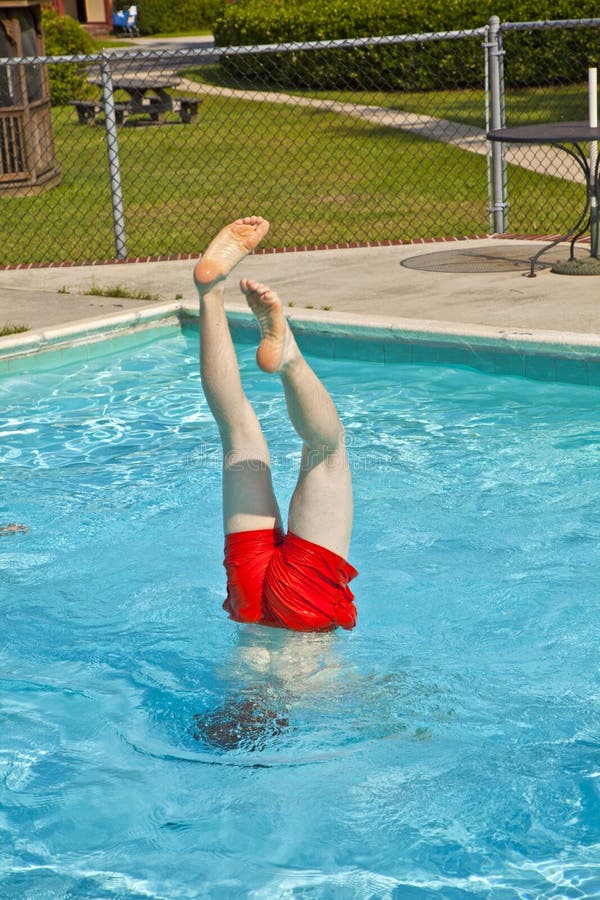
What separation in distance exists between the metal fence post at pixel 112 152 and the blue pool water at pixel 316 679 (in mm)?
3752

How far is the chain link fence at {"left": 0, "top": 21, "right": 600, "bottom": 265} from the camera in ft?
35.8

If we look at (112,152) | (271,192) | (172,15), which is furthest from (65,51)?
(112,152)

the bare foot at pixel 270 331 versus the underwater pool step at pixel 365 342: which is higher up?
the bare foot at pixel 270 331

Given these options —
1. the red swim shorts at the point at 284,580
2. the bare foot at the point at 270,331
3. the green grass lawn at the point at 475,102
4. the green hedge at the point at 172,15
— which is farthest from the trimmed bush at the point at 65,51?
the bare foot at the point at 270,331

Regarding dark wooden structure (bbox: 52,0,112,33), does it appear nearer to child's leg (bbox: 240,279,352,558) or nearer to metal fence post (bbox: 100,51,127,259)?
metal fence post (bbox: 100,51,127,259)

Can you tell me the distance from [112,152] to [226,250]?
6.77m

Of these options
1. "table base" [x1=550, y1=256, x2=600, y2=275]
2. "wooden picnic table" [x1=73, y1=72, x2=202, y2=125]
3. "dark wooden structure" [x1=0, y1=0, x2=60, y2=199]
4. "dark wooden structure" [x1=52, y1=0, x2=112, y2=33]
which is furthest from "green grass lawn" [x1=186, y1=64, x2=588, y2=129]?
"dark wooden structure" [x1=52, y1=0, x2=112, y2=33]

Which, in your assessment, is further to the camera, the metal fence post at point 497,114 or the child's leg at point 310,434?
the metal fence post at point 497,114

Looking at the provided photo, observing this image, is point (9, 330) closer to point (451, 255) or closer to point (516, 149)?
point (451, 255)

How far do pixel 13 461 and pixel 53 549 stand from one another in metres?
1.11

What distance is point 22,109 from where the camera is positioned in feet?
43.4

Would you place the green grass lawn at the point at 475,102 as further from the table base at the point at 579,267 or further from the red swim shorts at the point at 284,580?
the red swim shorts at the point at 284,580

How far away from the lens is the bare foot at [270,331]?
321cm

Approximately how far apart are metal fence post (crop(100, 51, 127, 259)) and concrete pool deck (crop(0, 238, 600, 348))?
0.30m
